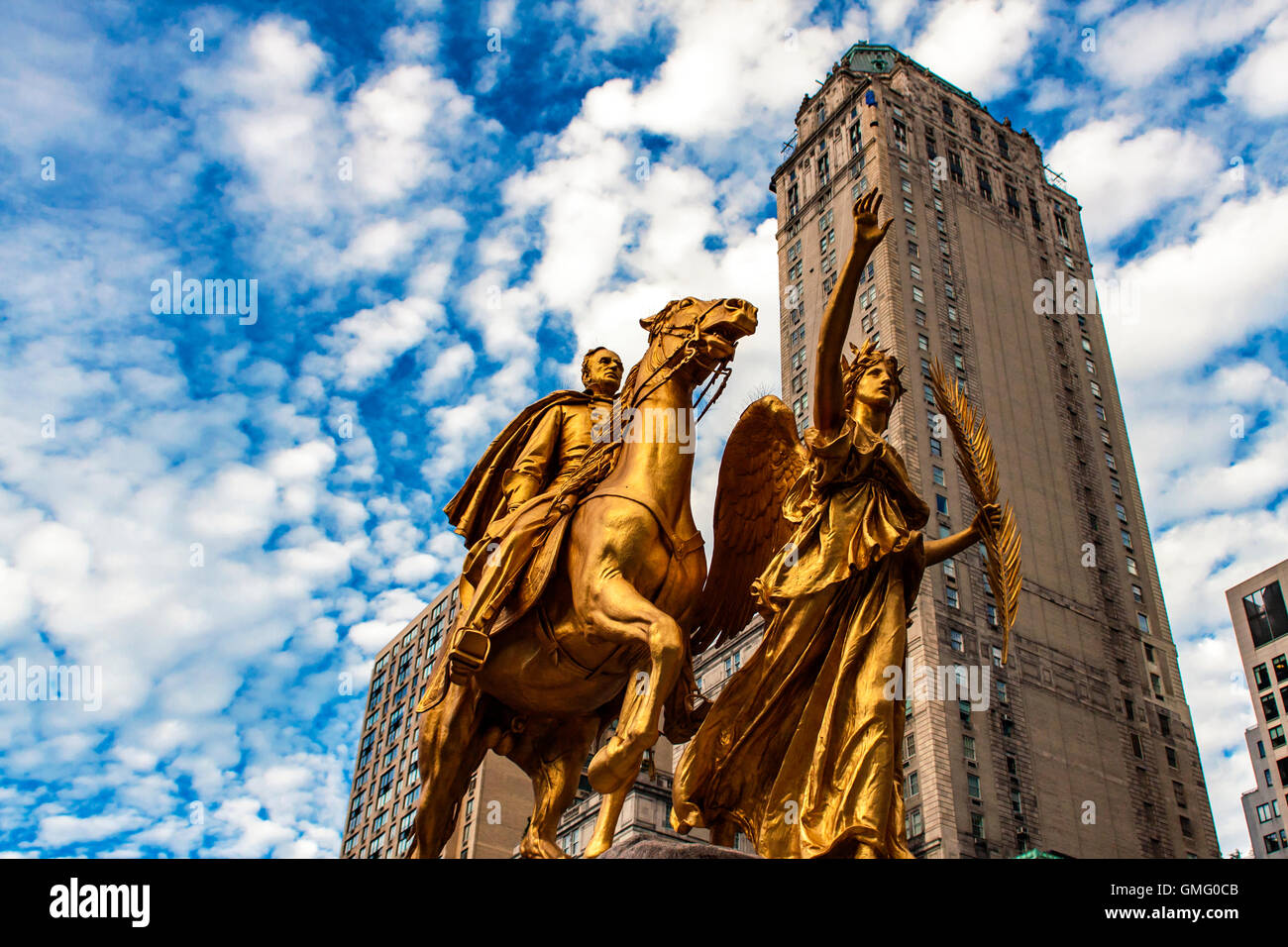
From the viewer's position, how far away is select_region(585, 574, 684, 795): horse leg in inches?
314

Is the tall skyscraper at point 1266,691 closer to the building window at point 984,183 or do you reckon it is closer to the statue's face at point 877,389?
the building window at point 984,183

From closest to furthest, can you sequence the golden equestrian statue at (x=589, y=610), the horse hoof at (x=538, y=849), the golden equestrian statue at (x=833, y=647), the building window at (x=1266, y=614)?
the golden equestrian statue at (x=833, y=647)
the horse hoof at (x=538, y=849)
the golden equestrian statue at (x=589, y=610)
the building window at (x=1266, y=614)

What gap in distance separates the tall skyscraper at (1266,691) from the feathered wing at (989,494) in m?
61.1

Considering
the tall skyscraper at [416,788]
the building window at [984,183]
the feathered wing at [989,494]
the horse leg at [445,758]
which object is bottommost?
the horse leg at [445,758]

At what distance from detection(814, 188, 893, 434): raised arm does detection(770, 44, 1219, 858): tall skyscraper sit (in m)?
43.5

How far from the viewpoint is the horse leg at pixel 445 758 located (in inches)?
380

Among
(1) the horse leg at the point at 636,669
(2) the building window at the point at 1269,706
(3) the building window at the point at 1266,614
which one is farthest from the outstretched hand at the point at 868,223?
(3) the building window at the point at 1266,614

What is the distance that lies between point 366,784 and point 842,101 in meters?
54.2

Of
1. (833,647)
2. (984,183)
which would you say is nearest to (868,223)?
(833,647)

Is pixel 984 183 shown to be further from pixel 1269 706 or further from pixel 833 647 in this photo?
pixel 833 647

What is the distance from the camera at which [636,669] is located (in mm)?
9125

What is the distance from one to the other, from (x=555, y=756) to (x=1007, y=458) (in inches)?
2351
